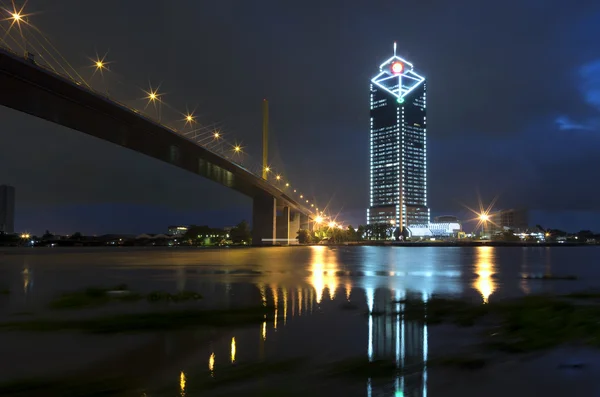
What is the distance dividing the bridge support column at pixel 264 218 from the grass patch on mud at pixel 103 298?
75.3m

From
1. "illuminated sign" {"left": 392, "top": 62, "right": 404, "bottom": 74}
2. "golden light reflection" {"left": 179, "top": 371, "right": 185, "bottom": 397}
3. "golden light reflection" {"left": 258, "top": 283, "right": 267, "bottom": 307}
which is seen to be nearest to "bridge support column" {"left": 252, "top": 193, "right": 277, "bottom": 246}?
"golden light reflection" {"left": 258, "top": 283, "right": 267, "bottom": 307}

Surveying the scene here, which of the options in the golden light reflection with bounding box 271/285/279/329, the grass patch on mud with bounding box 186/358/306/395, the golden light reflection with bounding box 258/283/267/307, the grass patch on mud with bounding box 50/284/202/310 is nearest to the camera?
the grass patch on mud with bounding box 186/358/306/395

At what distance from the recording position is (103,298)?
14.8m

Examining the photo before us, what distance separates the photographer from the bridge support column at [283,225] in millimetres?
103625

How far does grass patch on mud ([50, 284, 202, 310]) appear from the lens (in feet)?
44.3

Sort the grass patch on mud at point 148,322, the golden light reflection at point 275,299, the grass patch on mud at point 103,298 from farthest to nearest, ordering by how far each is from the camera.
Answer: the grass patch on mud at point 103,298, the golden light reflection at point 275,299, the grass patch on mud at point 148,322

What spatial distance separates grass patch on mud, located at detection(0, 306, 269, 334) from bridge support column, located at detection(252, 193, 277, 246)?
79440mm

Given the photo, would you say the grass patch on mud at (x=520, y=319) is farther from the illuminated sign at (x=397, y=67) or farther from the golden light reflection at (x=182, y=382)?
the illuminated sign at (x=397, y=67)

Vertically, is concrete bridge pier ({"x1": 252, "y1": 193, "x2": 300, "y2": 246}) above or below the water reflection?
above

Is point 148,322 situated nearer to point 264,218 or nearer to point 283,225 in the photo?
point 264,218

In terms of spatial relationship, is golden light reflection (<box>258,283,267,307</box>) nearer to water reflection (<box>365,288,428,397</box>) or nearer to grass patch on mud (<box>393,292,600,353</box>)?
water reflection (<box>365,288,428,397</box>)

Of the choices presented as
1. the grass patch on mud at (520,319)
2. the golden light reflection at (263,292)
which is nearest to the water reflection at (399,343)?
the grass patch on mud at (520,319)

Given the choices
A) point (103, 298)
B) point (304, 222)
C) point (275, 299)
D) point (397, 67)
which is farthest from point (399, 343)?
point (397, 67)

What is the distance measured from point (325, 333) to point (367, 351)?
1.63 m
